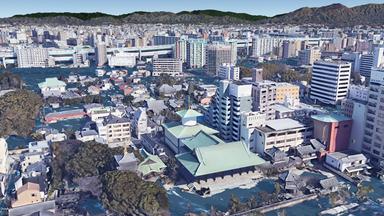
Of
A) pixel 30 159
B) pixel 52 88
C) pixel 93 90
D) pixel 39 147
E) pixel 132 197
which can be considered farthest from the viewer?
pixel 93 90

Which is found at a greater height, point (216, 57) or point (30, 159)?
point (216, 57)

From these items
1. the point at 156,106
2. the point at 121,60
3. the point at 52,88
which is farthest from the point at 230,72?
the point at 121,60

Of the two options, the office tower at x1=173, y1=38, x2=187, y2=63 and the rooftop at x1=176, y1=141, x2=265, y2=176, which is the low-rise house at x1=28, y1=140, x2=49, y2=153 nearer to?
the rooftop at x1=176, y1=141, x2=265, y2=176

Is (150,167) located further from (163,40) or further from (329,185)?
(163,40)

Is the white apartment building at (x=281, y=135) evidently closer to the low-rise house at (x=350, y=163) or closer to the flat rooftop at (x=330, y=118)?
the flat rooftop at (x=330, y=118)

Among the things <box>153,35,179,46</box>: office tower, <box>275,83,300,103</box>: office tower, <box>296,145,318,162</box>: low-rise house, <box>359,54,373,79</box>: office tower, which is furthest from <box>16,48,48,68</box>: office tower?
<box>296,145,318,162</box>: low-rise house

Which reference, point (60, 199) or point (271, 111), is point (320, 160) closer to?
point (271, 111)
